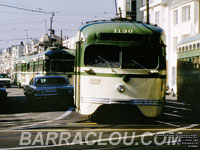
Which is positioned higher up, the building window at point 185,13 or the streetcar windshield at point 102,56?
the building window at point 185,13

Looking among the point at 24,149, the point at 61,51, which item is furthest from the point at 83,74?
the point at 61,51

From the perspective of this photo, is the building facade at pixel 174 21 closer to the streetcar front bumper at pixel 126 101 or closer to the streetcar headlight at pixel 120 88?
the streetcar front bumper at pixel 126 101

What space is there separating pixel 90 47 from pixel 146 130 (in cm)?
310

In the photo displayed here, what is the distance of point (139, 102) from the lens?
40.2 feet

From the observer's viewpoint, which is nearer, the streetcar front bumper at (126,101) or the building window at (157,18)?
the streetcar front bumper at (126,101)

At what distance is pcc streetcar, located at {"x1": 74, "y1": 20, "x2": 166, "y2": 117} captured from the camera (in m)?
12.2

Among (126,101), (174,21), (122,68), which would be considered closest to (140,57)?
(122,68)

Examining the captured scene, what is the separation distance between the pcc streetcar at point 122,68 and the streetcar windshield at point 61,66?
19119 mm

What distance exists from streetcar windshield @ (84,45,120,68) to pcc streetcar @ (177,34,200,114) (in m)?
4.93

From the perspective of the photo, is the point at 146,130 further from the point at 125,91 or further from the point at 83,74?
the point at 83,74

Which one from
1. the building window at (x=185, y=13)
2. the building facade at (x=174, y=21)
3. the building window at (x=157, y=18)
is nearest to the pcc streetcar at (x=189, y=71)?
the building facade at (x=174, y=21)

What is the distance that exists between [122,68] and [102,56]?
0.71 m

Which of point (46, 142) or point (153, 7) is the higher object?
point (153, 7)

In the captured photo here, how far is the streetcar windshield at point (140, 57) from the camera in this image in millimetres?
12383
